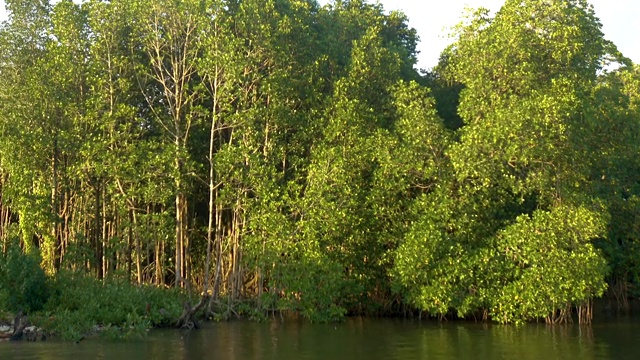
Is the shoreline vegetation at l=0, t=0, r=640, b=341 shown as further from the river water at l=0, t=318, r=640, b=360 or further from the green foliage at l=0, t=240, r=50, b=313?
the river water at l=0, t=318, r=640, b=360

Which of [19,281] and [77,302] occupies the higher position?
[19,281]

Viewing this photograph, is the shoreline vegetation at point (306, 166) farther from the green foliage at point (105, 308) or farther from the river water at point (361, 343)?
the river water at point (361, 343)

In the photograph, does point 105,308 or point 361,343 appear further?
point 105,308

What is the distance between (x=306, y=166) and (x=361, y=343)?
50.0ft

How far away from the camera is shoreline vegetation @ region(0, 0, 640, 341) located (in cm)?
3291

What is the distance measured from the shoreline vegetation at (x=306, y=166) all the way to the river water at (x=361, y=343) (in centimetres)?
174

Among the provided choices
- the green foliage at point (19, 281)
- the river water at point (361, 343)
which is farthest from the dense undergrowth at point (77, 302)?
the river water at point (361, 343)

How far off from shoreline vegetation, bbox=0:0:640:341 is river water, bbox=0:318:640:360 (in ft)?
5.72

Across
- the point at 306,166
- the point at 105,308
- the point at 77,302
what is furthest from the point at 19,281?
the point at 306,166

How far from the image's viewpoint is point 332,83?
44.0m

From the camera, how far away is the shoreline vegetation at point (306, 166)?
3291 centimetres

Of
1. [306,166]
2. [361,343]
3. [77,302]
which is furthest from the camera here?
[306,166]

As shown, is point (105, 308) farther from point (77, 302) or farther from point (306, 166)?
point (306, 166)

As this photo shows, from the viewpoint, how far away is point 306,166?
132 ft
